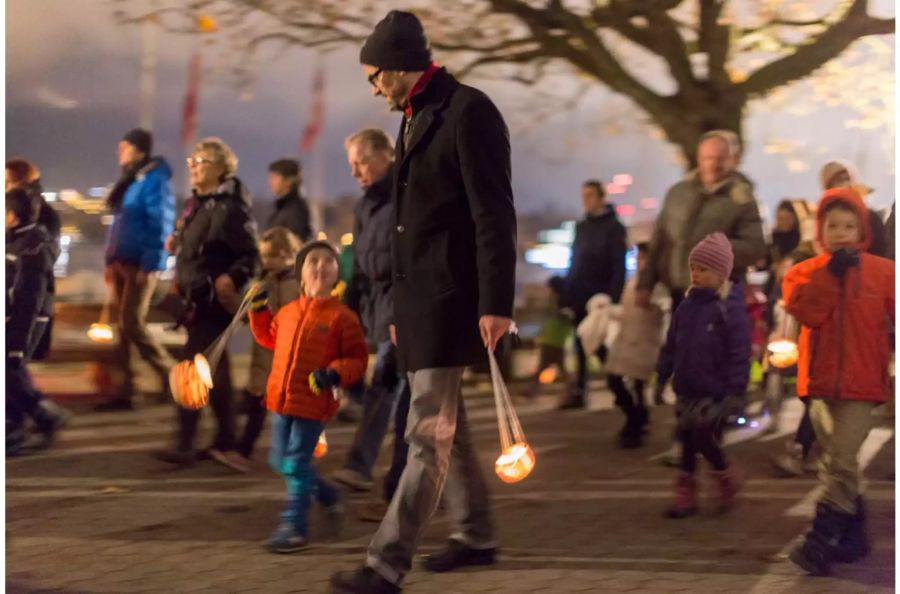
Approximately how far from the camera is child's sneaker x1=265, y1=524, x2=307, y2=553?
5289 mm

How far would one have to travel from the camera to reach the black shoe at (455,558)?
198 inches

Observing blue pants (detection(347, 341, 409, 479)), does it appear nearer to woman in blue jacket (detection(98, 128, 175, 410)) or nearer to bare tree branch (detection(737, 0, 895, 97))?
woman in blue jacket (detection(98, 128, 175, 410))

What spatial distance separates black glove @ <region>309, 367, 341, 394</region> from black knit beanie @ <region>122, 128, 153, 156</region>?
12.7ft

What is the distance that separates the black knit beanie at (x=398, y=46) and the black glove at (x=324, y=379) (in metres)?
1.26

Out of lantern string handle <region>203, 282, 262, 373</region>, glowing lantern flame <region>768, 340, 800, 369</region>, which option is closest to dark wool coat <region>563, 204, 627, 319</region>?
glowing lantern flame <region>768, 340, 800, 369</region>

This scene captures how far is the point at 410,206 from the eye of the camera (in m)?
4.77

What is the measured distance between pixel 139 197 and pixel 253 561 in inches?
158

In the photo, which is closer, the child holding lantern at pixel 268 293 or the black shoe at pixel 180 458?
the child holding lantern at pixel 268 293

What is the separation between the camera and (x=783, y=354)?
5.93m

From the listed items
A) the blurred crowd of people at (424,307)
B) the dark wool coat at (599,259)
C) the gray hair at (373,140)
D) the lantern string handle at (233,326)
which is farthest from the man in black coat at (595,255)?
the lantern string handle at (233,326)

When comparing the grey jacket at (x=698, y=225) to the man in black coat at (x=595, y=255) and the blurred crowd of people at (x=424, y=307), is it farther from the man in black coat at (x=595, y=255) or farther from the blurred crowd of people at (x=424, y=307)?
the man in black coat at (x=595, y=255)

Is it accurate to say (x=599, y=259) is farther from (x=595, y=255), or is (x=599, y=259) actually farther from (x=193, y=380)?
(x=193, y=380)

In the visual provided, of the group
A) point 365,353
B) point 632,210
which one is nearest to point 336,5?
point 365,353

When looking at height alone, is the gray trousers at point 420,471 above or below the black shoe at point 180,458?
above
